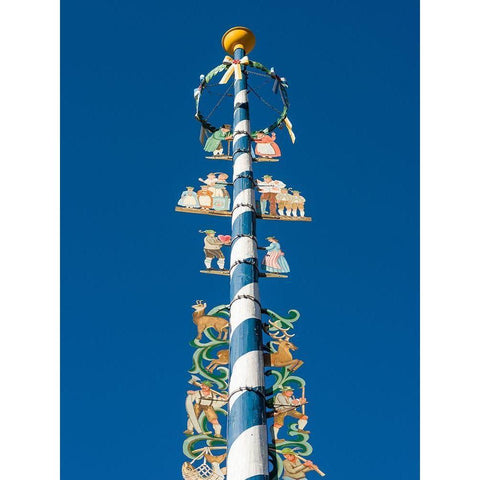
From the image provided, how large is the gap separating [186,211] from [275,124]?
10.3 feet

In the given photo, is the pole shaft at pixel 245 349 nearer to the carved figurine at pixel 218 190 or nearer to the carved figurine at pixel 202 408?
the carved figurine at pixel 218 190

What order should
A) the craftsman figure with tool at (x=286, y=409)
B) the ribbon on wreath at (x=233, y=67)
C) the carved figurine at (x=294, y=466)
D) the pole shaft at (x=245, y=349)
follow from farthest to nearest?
the ribbon on wreath at (x=233, y=67)
the craftsman figure with tool at (x=286, y=409)
the carved figurine at (x=294, y=466)
the pole shaft at (x=245, y=349)

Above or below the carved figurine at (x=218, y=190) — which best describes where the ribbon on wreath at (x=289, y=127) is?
above

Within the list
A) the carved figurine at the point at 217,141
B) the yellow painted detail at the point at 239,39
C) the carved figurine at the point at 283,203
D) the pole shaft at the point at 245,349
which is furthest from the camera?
the yellow painted detail at the point at 239,39

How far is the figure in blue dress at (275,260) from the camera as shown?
24.2 ft

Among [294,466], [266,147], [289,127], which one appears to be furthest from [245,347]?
[289,127]

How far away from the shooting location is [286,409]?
659cm

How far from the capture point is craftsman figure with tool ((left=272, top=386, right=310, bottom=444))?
Answer: 659 cm

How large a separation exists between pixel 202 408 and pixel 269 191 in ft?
9.83

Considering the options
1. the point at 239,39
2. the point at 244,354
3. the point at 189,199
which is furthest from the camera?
the point at 239,39

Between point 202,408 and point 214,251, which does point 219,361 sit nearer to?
point 202,408

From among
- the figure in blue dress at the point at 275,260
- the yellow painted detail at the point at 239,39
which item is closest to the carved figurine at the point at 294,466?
the figure in blue dress at the point at 275,260

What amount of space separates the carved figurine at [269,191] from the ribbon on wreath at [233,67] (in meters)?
2.17

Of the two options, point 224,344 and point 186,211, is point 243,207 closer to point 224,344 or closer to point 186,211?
point 186,211
